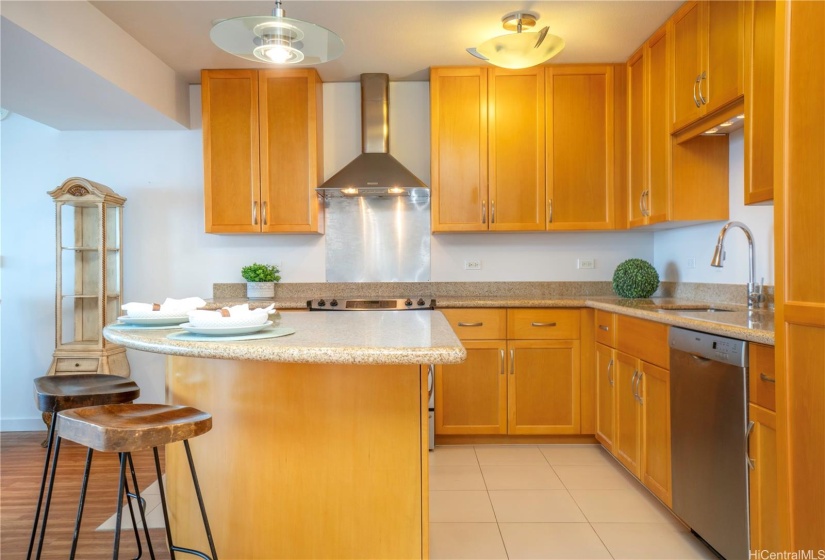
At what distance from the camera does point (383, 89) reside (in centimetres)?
359

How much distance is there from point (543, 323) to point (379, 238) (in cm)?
137

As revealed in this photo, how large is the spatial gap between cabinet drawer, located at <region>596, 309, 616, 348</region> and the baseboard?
3.98 m

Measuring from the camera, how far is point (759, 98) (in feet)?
6.45

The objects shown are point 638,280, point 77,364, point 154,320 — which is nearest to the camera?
point 154,320

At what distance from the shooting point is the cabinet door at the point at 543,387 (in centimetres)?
320

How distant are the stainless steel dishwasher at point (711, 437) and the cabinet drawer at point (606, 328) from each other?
71 cm

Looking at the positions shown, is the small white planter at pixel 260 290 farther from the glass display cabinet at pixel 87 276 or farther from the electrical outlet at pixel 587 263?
the electrical outlet at pixel 587 263

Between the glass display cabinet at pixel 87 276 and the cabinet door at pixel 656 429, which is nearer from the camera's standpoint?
the cabinet door at pixel 656 429

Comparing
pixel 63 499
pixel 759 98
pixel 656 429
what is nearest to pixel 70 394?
pixel 63 499

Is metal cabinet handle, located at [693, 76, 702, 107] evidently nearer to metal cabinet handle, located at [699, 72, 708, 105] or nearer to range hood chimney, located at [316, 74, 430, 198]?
metal cabinet handle, located at [699, 72, 708, 105]

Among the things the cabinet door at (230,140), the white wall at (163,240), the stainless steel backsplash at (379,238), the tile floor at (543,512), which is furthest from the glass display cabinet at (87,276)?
the stainless steel backsplash at (379,238)

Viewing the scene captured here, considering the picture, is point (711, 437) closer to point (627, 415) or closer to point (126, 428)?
point (627, 415)

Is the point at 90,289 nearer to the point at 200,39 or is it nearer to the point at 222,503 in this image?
the point at 200,39

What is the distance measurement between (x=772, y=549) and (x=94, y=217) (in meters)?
4.27
